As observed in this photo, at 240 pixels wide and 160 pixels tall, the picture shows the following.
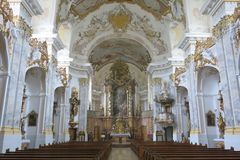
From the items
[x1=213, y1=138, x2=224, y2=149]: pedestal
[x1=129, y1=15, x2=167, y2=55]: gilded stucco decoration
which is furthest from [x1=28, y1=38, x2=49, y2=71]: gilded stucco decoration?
[x1=129, y1=15, x2=167, y2=55]: gilded stucco decoration

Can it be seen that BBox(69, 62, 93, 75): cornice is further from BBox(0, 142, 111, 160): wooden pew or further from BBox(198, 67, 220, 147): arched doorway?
BBox(0, 142, 111, 160): wooden pew

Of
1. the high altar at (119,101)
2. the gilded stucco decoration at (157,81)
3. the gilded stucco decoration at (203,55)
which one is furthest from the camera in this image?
the high altar at (119,101)

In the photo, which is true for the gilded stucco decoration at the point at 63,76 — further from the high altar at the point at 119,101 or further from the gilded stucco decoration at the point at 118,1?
the high altar at the point at 119,101

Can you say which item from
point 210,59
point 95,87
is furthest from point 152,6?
point 95,87

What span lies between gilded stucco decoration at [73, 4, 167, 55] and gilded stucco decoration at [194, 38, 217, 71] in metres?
6.92

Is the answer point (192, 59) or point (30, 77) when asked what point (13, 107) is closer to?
point (30, 77)

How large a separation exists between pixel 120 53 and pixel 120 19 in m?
7.24

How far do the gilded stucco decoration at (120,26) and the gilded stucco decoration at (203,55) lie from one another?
6.92 meters

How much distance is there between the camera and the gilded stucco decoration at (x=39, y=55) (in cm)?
1026

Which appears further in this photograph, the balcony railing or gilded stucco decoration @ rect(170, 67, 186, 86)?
the balcony railing

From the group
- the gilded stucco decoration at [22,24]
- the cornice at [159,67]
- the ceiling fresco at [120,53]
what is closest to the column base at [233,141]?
the gilded stucco decoration at [22,24]

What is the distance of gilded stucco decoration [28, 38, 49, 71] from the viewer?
A: 1026cm

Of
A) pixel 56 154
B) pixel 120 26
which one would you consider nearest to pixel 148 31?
pixel 120 26

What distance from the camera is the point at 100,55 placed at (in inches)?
950
